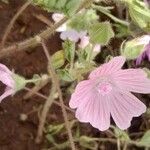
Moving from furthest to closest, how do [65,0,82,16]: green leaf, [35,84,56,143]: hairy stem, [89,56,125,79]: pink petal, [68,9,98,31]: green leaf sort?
[35,84,56,143]: hairy stem → [68,9,98,31]: green leaf → [89,56,125,79]: pink petal → [65,0,82,16]: green leaf

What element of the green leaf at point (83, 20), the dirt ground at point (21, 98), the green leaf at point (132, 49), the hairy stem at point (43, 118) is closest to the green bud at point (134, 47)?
the green leaf at point (132, 49)

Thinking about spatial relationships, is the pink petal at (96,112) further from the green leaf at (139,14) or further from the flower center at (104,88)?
the green leaf at (139,14)

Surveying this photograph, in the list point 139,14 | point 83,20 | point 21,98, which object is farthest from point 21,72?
point 139,14

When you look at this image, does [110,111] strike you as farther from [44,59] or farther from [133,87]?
[44,59]

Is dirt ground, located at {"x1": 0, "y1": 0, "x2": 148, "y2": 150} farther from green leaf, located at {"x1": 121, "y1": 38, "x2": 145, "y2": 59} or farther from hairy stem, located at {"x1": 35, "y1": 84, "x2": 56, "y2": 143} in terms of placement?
green leaf, located at {"x1": 121, "y1": 38, "x2": 145, "y2": 59}

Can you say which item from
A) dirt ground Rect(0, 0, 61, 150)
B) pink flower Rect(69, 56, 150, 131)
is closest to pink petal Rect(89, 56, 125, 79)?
pink flower Rect(69, 56, 150, 131)

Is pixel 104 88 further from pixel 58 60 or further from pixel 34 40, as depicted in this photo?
pixel 34 40

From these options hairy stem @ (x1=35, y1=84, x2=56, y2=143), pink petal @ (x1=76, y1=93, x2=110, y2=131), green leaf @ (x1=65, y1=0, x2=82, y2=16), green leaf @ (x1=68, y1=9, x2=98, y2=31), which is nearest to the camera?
green leaf @ (x1=65, y1=0, x2=82, y2=16)

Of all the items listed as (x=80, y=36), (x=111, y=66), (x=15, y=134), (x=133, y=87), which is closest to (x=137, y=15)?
(x=111, y=66)
